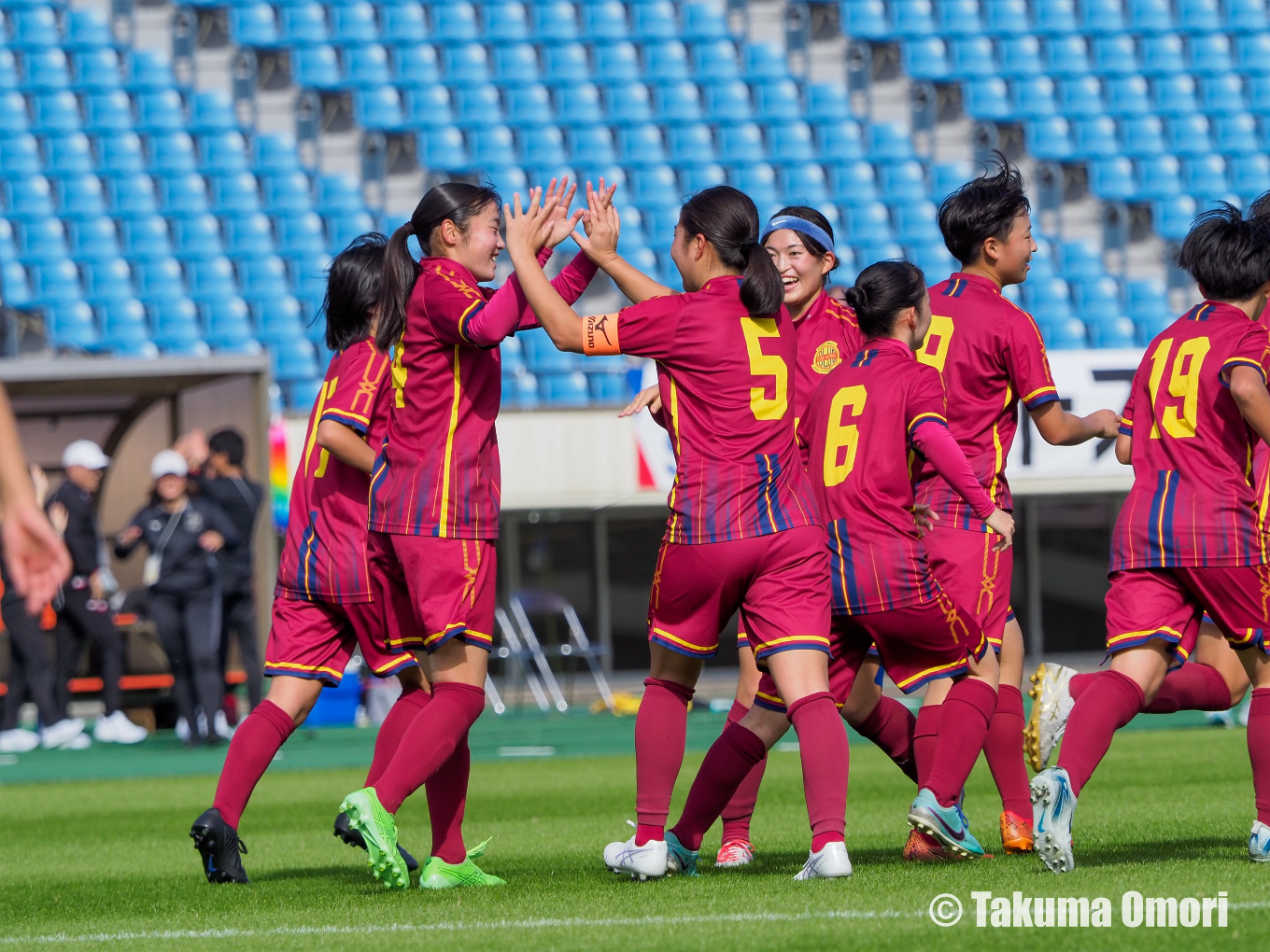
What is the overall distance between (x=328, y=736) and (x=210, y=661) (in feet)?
6.20

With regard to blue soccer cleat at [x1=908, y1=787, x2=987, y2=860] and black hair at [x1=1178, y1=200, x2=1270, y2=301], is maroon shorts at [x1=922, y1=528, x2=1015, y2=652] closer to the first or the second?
blue soccer cleat at [x1=908, y1=787, x2=987, y2=860]

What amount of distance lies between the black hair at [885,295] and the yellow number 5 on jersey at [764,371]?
54 cm

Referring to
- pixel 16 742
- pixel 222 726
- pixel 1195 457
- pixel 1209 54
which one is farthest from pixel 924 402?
pixel 1209 54

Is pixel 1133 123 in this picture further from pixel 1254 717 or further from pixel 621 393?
pixel 1254 717

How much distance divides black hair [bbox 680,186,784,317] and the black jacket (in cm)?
822

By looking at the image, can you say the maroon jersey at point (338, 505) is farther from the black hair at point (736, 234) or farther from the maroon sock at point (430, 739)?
the black hair at point (736, 234)

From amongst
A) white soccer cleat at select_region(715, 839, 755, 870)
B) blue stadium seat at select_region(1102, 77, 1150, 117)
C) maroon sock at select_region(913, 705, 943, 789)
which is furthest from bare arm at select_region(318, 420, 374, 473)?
blue stadium seat at select_region(1102, 77, 1150, 117)

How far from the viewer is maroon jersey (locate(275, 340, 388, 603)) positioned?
16.5 feet

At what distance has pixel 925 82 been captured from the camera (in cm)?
2216

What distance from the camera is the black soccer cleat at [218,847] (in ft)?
15.5

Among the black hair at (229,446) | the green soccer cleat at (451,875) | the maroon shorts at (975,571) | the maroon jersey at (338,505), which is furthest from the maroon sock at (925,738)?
the black hair at (229,446)

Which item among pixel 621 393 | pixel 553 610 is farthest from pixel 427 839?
pixel 621 393

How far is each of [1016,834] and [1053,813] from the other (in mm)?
952

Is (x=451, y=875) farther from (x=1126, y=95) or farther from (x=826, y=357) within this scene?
(x=1126, y=95)
